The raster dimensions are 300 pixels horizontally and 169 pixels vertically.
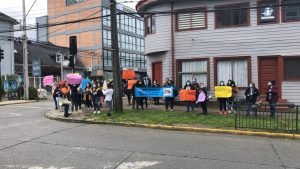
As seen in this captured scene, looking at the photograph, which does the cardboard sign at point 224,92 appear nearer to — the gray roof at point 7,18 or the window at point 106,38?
the gray roof at point 7,18

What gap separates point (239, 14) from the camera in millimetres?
18719

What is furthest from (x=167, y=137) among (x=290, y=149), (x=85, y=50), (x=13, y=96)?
(x=85, y=50)

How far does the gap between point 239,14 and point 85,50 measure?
138 feet

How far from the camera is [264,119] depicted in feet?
41.0

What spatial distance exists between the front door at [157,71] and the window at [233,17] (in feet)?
13.4

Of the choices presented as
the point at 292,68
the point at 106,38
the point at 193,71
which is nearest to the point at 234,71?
the point at 193,71

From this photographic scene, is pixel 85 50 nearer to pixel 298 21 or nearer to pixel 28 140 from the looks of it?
pixel 298 21

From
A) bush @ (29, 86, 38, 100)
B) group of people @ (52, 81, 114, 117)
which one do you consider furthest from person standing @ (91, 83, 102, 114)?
bush @ (29, 86, 38, 100)

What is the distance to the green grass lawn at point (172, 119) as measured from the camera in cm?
1304

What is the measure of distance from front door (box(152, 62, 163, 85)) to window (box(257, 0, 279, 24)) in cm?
599

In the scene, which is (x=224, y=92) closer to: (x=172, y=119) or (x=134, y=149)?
(x=172, y=119)

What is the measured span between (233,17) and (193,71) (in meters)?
3.49

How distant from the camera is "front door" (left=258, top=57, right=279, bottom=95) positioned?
59.3ft

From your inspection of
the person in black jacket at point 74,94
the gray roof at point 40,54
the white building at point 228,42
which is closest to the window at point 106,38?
the gray roof at point 40,54
